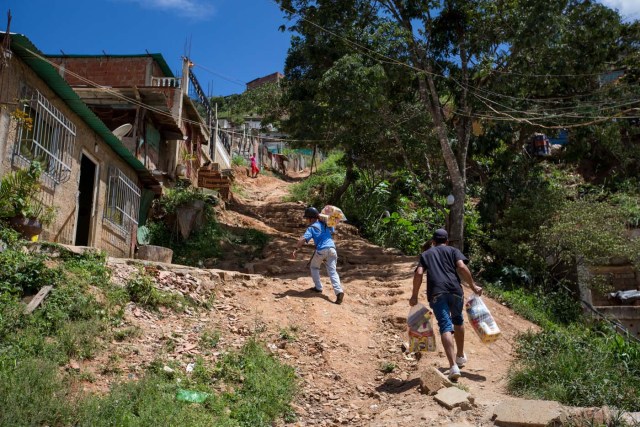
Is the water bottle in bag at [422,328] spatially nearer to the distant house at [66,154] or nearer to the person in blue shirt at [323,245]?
the person in blue shirt at [323,245]

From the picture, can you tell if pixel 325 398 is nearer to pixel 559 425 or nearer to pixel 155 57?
pixel 559 425

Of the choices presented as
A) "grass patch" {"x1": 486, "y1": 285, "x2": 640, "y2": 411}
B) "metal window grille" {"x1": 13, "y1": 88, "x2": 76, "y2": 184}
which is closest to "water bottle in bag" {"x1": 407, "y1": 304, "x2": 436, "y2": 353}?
"grass patch" {"x1": 486, "y1": 285, "x2": 640, "y2": 411}

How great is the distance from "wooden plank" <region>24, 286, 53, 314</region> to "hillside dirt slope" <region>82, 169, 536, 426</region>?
2.95 ft

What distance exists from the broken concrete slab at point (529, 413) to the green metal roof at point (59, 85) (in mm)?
7463

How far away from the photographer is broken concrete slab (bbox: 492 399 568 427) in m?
5.18

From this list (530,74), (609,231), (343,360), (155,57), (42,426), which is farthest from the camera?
(155,57)

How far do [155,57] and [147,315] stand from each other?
1342 centimetres

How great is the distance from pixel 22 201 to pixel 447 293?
5.74 meters

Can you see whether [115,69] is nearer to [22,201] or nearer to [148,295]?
[22,201]

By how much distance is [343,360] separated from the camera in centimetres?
748

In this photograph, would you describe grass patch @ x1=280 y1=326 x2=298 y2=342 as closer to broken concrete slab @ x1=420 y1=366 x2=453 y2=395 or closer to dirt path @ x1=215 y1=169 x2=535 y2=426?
dirt path @ x1=215 y1=169 x2=535 y2=426

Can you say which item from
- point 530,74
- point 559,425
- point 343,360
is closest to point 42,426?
point 343,360

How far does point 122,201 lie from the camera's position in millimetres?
13156

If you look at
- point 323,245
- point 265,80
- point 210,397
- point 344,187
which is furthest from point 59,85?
point 265,80
